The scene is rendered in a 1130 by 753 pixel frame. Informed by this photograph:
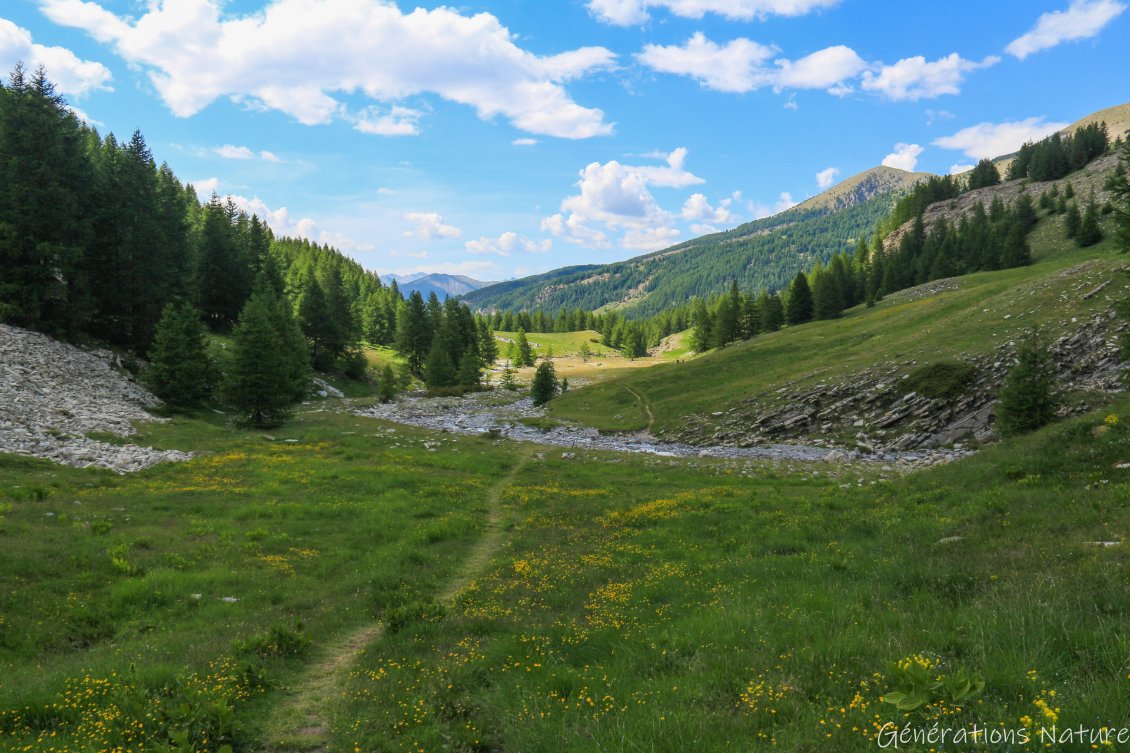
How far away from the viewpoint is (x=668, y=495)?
82.6 feet

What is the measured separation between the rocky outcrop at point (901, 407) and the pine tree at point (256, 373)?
120 ft

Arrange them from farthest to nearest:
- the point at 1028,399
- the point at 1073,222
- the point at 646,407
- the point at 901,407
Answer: the point at 1073,222
the point at 646,407
the point at 901,407
the point at 1028,399

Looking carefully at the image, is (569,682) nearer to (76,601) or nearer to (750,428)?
(76,601)

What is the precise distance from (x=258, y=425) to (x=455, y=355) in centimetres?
5195

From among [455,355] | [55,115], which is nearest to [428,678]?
[55,115]

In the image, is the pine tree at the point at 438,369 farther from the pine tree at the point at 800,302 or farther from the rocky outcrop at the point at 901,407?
the pine tree at the point at 800,302

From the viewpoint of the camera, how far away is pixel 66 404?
3291 cm

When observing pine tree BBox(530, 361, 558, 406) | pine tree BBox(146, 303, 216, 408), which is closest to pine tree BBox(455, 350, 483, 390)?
pine tree BBox(530, 361, 558, 406)

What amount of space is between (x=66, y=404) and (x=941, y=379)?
2416 inches

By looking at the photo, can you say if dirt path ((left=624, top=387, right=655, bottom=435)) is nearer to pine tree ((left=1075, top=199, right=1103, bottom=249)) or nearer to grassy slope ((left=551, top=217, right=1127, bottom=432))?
grassy slope ((left=551, top=217, right=1127, bottom=432))

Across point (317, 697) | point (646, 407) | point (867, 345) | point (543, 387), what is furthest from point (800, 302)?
point (317, 697)

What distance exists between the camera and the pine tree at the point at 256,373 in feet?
144

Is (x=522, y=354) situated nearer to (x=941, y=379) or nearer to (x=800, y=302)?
(x=800, y=302)

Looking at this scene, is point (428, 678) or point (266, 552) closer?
point (428, 678)
